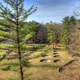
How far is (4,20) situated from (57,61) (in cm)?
1827

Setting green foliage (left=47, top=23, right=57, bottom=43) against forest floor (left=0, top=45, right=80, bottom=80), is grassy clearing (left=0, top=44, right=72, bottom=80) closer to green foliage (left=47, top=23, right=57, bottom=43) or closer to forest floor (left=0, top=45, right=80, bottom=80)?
forest floor (left=0, top=45, right=80, bottom=80)

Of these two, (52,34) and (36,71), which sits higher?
(52,34)

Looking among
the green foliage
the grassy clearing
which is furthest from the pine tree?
the green foliage

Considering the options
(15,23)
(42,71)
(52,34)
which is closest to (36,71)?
(42,71)

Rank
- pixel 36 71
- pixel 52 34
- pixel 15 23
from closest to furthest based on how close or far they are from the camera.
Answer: pixel 15 23 → pixel 36 71 → pixel 52 34

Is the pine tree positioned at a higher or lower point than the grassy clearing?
higher

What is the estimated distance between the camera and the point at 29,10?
2011cm

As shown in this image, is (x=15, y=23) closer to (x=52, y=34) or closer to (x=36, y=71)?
(x=36, y=71)

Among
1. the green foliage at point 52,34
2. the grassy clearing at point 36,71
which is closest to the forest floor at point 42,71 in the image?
the grassy clearing at point 36,71

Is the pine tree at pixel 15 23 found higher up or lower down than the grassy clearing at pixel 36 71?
higher up

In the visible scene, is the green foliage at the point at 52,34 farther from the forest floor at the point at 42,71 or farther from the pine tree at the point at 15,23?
the pine tree at the point at 15,23

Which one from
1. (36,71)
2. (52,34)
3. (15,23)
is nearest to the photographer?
(15,23)

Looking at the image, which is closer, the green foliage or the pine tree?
the pine tree

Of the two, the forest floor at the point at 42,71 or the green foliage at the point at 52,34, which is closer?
the forest floor at the point at 42,71
